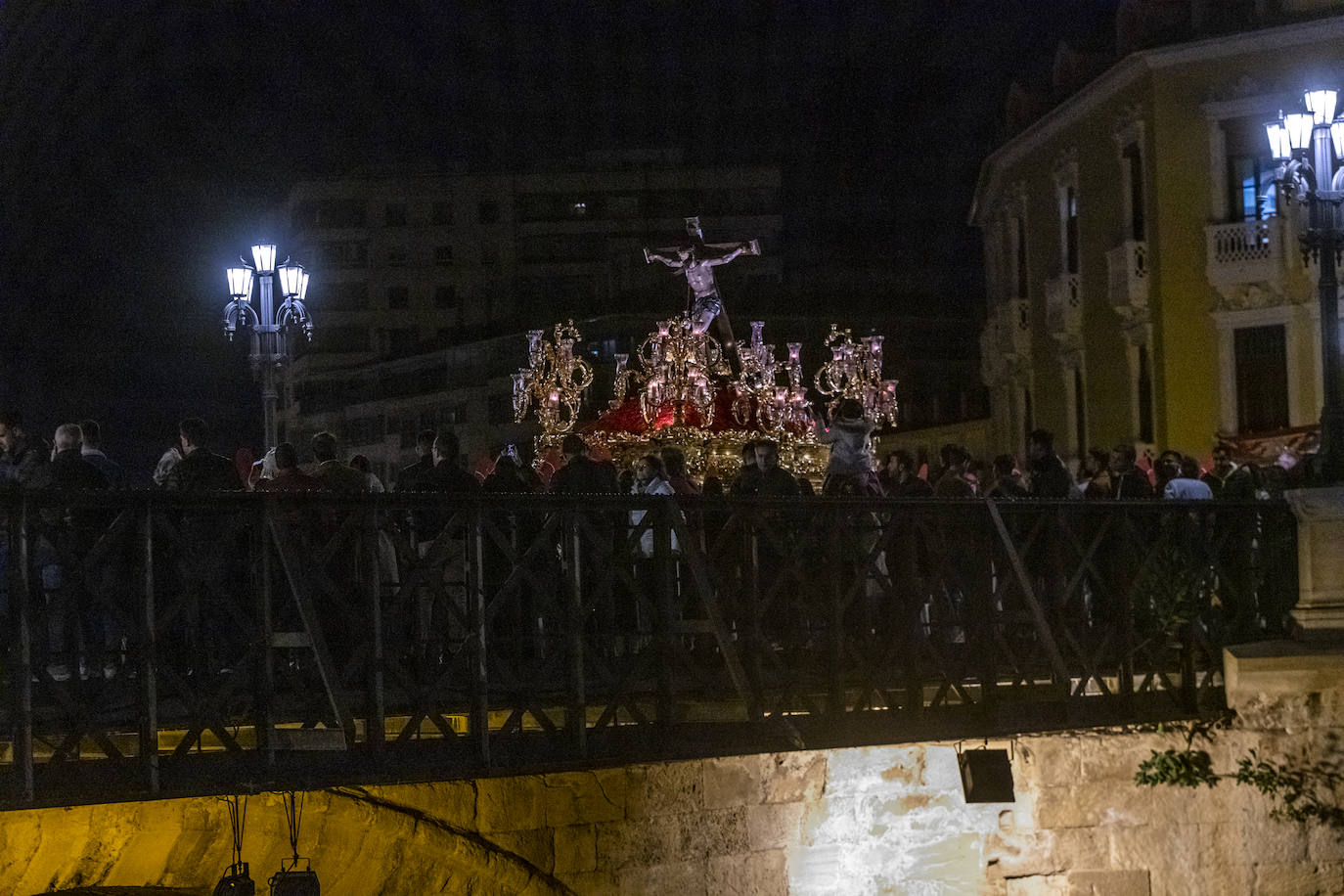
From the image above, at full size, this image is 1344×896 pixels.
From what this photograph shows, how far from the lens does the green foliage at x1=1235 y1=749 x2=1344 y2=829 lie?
1028 cm

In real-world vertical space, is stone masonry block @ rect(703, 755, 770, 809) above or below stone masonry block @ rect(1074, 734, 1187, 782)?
above

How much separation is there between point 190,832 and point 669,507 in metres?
2.60

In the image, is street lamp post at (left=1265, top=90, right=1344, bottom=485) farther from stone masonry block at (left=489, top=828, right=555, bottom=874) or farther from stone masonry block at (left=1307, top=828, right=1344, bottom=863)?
stone masonry block at (left=489, top=828, right=555, bottom=874)

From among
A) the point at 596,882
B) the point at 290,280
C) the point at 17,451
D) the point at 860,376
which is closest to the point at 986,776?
the point at 596,882

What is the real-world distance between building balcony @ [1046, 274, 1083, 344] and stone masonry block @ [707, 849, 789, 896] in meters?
25.4

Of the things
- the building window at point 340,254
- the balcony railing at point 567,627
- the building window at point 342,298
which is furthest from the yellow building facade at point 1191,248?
the building window at point 340,254

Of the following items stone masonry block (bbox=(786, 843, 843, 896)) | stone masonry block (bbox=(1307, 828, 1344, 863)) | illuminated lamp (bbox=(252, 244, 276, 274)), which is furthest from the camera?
illuminated lamp (bbox=(252, 244, 276, 274))

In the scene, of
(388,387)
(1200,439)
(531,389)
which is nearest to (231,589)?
(531,389)

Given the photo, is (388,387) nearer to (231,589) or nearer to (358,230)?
(358,230)

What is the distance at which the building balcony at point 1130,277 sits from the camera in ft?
99.8

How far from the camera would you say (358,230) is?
79.1m

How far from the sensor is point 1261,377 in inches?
1145

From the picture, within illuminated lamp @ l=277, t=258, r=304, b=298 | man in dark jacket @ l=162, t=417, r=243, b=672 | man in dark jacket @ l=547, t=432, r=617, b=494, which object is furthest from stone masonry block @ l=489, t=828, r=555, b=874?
illuminated lamp @ l=277, t=258, r=304, b=298

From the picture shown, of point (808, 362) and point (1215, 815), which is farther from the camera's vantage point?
point (808, 362)
